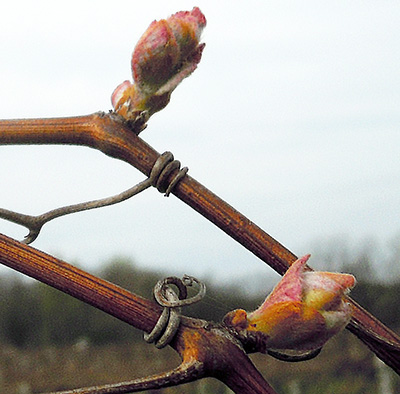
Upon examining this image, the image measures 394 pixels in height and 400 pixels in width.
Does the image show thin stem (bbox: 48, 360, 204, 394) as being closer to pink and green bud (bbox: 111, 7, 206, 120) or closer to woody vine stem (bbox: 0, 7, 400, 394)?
woody vine stem (bbox: 0, 7, 400, 394)

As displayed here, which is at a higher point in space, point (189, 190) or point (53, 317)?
point (189, 190)

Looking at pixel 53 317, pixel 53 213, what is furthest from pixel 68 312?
pixel 53 213

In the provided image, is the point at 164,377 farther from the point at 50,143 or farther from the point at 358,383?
the point at 358,383

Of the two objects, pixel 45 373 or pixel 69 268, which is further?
pixel 45 373

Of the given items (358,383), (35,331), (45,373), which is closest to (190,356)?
(358,383)

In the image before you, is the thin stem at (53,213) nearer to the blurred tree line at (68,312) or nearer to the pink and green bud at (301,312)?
the pink and green bud at (301,312)

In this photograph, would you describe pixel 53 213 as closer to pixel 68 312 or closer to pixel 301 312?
pixel 301 312
